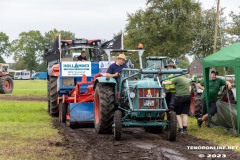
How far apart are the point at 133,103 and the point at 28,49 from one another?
111286 mm

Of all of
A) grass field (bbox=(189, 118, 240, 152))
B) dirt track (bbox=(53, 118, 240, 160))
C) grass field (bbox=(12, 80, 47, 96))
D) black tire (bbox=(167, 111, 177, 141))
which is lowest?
grass field (bbox=(12, 80, 47, 96))

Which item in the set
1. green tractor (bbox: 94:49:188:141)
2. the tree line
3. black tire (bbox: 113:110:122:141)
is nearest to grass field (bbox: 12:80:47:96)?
the tree line

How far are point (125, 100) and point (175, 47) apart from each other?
29795 mm

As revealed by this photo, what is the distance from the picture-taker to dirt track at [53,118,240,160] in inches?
358

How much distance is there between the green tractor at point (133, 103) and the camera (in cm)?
1114

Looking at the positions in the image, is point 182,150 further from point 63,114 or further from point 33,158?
point 63,114

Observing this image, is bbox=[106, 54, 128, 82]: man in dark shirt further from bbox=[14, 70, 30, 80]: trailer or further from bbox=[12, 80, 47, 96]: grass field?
bbox=[14, 70, 30, 80]: trailer

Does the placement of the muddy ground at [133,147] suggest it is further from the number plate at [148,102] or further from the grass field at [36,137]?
the number plate at [148,102]

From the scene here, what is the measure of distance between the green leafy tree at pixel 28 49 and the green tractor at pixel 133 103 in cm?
10966

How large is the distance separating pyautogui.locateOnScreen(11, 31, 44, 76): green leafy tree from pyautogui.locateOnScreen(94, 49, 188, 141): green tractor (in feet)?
360

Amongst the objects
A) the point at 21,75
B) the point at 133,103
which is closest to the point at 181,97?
the point at 133,103

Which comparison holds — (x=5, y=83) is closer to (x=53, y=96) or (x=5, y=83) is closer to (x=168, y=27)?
(x=168, y=27)

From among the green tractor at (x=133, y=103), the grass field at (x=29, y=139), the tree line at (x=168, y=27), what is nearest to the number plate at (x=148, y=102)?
the green tractor at (x=133, y=103)

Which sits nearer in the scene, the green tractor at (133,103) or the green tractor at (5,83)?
the green tractor at (133,103)
